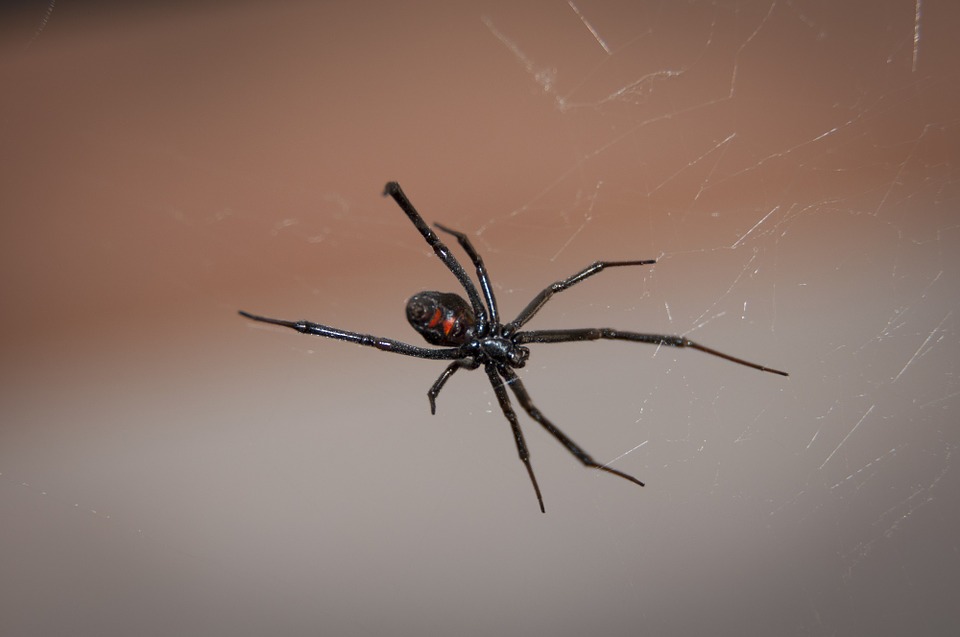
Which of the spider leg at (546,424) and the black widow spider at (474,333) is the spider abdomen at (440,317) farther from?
the spider leg at (546,424)

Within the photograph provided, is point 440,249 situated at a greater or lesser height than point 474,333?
greater

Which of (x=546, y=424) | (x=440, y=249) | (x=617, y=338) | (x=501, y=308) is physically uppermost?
(x=501, y=308)

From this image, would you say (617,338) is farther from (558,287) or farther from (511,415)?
(511,415)

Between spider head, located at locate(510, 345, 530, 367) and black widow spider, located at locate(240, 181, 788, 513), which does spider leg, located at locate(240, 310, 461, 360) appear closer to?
black widow spider, located at locate(240, 181, 788, 513)

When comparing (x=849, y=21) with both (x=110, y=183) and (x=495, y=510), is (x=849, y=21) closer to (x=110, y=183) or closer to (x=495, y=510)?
(x=495, y=510)

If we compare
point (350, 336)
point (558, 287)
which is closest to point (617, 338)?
point (558, 287)

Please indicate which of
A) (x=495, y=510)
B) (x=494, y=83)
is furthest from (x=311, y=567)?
(x=494, y=83)

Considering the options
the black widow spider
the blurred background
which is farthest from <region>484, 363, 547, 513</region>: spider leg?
the blurred background

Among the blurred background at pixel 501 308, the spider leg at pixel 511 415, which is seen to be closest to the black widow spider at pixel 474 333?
the spider leg at pixel 511 415
